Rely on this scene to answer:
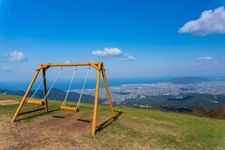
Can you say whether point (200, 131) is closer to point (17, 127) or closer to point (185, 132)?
point (185, 132)

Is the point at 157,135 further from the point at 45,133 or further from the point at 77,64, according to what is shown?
the point at 77,64

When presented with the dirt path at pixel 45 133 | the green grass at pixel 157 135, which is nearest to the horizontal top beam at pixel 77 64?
the dirt path at pixel 45 133

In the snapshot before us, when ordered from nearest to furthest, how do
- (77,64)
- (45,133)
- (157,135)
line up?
(45,133), (157,135), (77,64)

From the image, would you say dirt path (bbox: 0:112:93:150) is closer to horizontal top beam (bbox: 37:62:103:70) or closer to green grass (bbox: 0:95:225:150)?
green grass (bbox: 0:95:225:150)

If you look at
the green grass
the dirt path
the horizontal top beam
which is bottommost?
the green grass

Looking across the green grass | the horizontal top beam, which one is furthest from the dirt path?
the horizontal top beam

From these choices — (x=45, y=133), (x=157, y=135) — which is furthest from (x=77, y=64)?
(x=157, y=135)

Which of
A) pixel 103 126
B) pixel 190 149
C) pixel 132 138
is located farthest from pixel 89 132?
pixel 190 149

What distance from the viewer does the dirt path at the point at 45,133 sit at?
7672 mm

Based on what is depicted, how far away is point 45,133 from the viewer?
360 inches

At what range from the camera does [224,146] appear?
8.73m

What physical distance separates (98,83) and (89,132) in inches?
88.9

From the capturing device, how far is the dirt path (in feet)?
25.2

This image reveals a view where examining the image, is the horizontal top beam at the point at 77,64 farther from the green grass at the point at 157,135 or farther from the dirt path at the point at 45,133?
the green grass at the point at 157,135
